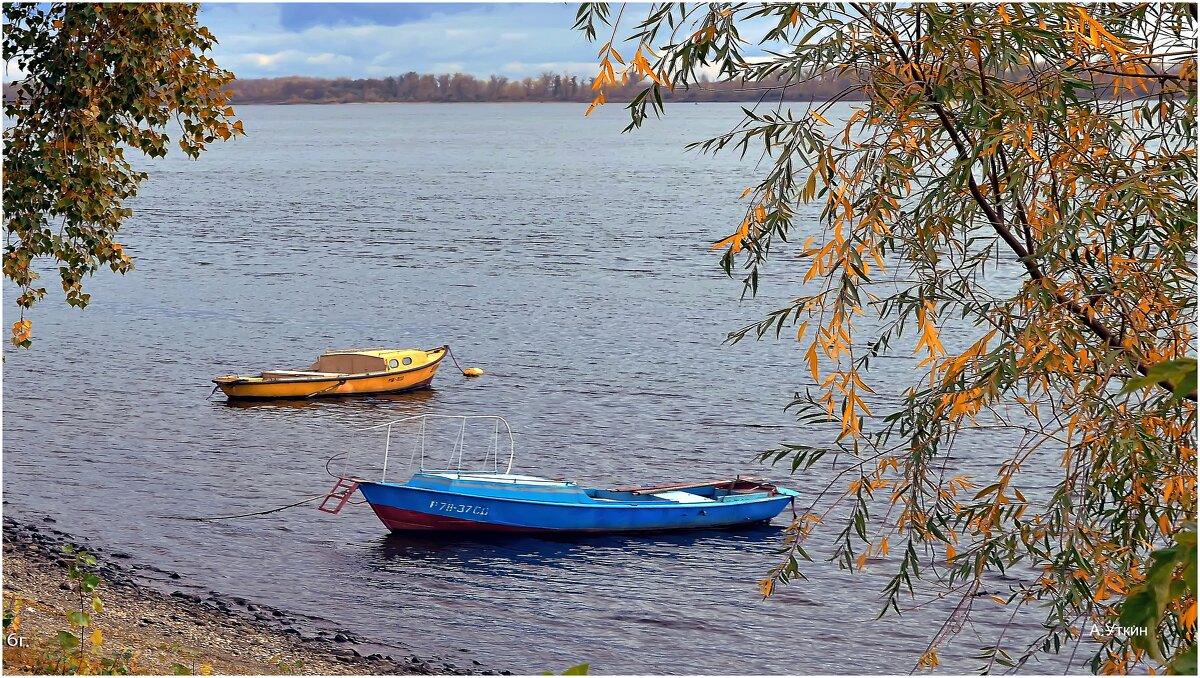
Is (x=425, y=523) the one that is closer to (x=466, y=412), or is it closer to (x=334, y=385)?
(x=466, y=412)

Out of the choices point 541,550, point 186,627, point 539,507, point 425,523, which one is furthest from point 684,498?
point 186,627

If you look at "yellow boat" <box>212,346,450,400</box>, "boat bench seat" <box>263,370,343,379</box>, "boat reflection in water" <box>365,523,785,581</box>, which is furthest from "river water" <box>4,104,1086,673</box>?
"boat bench seat" <box>263,370,343,379</box>

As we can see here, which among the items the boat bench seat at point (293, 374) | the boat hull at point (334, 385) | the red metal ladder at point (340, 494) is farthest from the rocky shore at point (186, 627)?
the boat bench seat at point (293, 374)

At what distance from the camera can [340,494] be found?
2548cm

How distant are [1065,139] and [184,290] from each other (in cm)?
5254

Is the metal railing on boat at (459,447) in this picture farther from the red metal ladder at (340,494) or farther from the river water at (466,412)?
the red metal ladder at (340,494)

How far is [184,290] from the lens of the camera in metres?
54.2

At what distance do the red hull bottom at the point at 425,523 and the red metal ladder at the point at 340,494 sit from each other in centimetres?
61

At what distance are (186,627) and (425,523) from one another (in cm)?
690

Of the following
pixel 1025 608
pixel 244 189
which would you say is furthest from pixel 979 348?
pixel 244 189

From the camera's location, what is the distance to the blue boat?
80.9 feet

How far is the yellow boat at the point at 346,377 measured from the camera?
35.4 m

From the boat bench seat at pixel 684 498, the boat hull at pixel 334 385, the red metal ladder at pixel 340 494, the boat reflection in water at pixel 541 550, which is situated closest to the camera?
the boat reflection in water at pixel 541 550

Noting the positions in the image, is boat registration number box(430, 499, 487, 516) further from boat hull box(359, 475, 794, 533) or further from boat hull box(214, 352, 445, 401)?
boat hull box(214, 352, 445, 401)
